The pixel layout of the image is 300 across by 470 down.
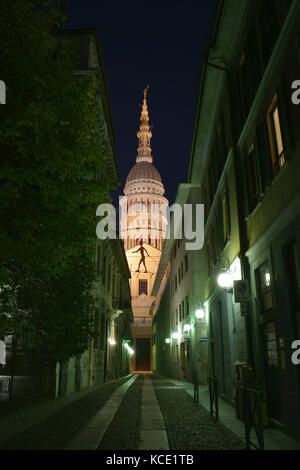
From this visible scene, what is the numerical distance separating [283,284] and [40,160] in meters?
5.86

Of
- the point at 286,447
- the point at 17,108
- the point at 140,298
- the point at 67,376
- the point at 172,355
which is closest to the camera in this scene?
the point at 286,447

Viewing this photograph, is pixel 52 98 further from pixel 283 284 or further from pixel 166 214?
pixel 166 214

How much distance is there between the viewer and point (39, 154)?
7.65 metres

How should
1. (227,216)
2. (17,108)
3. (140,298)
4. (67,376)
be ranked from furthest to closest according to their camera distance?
(140,298) < (67,376) < (227,216) < (17,108)

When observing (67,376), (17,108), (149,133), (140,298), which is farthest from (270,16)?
(149,133)

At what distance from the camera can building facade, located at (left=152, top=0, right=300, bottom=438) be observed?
7910 mm

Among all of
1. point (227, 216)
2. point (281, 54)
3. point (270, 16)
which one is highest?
point (270, 16)

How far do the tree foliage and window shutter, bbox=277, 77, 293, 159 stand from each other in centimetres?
404

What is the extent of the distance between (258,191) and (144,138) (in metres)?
146

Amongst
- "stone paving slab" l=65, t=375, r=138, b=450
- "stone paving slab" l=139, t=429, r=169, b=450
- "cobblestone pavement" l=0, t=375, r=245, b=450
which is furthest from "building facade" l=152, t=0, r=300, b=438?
"stone paving slab" l=65, t=375, r=138, b=450

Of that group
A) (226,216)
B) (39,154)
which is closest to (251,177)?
(226,216)

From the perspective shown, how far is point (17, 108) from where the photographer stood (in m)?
7.74

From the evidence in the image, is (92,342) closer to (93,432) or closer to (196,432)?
(93,432)

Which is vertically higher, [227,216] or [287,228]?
[227,216]
